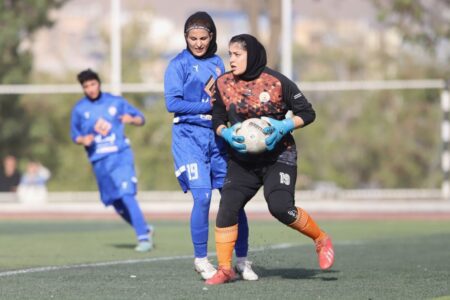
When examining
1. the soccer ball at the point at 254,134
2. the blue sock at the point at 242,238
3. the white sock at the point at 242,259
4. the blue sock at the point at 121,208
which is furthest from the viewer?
the blue sock at the point at 121,208

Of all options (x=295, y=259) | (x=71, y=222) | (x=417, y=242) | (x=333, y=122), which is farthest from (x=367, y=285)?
(x=333, y=122)

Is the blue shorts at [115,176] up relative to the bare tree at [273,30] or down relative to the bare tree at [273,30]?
down

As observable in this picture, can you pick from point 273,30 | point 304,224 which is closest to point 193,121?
point 304,224

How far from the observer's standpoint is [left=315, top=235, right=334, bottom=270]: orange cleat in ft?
30.1

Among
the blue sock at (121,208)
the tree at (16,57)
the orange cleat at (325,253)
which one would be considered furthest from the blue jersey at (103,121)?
the tree at (16,57)

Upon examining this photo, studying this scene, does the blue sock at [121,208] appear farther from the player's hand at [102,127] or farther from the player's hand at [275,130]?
the player's hand at [275,130]

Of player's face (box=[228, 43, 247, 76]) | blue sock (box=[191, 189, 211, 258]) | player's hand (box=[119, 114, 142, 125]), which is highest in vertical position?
player's face (box=[228, 43, 247, 76])

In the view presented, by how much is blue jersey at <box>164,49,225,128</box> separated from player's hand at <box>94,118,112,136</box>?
3.80 meters

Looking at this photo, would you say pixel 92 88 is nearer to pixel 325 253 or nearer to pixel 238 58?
pixel 238 58

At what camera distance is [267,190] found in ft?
30.1

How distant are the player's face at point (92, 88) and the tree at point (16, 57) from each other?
17741mm

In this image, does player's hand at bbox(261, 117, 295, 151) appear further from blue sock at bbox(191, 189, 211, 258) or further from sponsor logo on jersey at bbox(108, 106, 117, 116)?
sponsor logo on jersey at bbox(108, 106, 117, 116)

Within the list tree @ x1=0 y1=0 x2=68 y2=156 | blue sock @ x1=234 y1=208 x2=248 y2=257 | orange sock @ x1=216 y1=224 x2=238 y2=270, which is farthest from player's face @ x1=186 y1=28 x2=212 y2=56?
tree @ x1=0 y1=0 x2=68 y2=156

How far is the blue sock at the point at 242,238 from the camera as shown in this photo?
973cm
